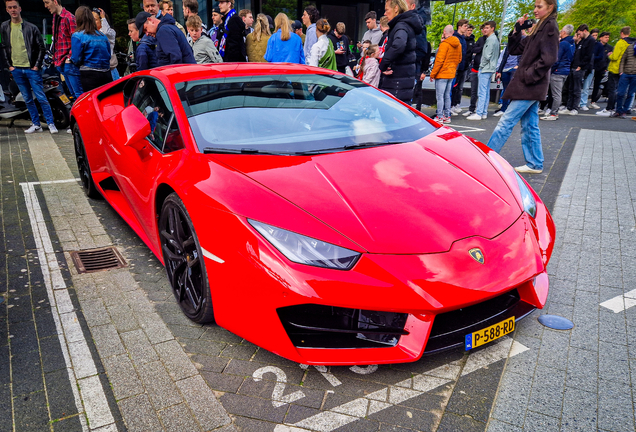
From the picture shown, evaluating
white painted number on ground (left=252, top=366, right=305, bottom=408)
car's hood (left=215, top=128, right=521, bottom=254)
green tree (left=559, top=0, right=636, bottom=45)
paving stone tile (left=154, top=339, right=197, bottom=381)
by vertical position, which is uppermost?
green tree (left=559, top=0, right=636, bottom=45)

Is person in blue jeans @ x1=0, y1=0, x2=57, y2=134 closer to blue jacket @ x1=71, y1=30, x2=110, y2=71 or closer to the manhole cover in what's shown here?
blue jacket @ x1=71, y1=30, x2=110, y2=71

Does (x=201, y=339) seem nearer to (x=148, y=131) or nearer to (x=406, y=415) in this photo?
(x=406, y=415)

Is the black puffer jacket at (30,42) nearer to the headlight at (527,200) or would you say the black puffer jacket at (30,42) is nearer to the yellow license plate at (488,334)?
the headlight at (527,200)

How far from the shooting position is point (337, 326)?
2.05 metres

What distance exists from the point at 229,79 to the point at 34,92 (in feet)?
21.1

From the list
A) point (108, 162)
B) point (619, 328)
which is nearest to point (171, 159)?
point (108, 162)

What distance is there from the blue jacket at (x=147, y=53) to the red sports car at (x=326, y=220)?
3585 mm

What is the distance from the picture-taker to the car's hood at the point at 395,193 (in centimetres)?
211

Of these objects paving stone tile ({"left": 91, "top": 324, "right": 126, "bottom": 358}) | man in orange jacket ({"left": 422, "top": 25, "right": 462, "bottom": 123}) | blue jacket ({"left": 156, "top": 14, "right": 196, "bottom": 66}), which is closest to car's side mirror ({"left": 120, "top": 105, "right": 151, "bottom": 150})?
paving stone tile ({"left": 91, "top": 324, "right": 126, "bottom": 358})

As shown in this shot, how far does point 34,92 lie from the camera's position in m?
7.88

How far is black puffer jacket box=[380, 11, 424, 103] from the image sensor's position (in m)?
6.34

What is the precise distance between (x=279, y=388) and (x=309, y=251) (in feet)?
2.16

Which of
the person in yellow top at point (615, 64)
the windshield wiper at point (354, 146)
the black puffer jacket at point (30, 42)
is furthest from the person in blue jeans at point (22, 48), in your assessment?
the person in yellow top at point (615, 64)

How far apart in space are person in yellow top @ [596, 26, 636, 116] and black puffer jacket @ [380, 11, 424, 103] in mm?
7099
